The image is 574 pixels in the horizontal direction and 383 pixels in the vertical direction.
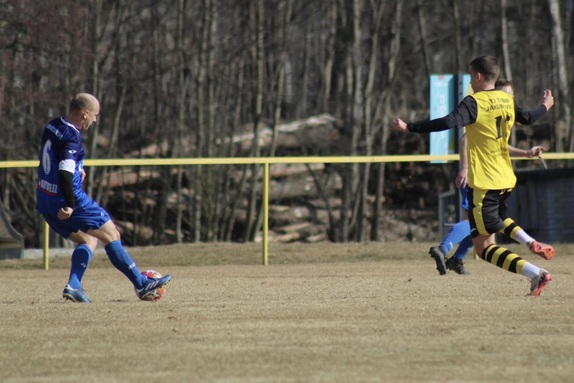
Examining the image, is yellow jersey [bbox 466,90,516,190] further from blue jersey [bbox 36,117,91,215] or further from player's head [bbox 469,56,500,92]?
blue jersey [bbox 36,117,91,215]

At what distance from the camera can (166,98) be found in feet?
91.6

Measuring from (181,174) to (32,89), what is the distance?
4277mm

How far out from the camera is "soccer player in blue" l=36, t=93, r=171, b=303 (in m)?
8.45

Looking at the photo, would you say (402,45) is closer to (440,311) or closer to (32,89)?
(32,89)

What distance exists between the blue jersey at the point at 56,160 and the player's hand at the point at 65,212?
8 centimetres

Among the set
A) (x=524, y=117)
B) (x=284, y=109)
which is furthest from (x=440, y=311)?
(x=284, y=109)

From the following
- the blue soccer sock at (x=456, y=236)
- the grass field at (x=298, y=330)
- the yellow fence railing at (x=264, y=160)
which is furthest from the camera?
the yellow fence railing at (x=264, y=160)

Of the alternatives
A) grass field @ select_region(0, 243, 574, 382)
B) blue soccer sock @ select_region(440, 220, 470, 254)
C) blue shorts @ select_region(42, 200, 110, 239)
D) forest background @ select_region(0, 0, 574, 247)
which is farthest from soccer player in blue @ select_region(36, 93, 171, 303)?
forest background @ select_region(0, 0, 574, 247)

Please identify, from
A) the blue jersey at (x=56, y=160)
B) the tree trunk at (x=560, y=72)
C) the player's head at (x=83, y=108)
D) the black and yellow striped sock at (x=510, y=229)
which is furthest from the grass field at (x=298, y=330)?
the tree trunk at (x=560, y=72)

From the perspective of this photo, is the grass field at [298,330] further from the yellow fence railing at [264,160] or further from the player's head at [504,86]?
the yellow fence railing at [264,160]

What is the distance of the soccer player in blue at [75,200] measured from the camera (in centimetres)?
845

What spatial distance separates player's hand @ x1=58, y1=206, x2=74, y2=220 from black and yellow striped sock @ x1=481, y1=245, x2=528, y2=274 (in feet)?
10.3

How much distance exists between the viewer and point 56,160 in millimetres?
8523

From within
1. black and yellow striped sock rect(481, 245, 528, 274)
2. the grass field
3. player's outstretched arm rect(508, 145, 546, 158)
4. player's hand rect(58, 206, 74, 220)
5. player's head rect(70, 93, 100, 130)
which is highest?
player's head rect(70, 93, 100, 130)
